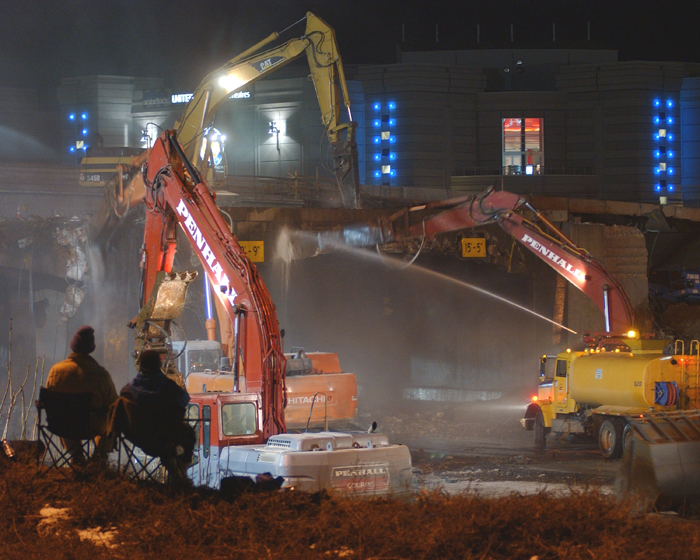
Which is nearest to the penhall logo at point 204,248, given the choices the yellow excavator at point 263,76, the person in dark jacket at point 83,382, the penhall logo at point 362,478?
the person in dark jacket at point 83,382

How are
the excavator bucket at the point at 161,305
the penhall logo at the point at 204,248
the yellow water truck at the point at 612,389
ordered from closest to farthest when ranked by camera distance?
1. the penhall logo at the point at 204,248
2. the excavator bucket at the point at 161,305
3. the yellow water truck at the point at 612,389

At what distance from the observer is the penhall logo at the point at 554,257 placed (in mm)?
19000

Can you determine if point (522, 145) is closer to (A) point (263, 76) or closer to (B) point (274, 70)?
(B) point (274, 70)

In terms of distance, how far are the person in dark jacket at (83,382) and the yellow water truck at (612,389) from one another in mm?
9757

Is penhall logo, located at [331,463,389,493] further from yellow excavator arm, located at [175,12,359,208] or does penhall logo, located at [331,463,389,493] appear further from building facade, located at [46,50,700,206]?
building facade, located at [46,50,700,206]

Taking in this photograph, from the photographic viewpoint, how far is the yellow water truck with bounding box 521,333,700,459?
52.9 ft

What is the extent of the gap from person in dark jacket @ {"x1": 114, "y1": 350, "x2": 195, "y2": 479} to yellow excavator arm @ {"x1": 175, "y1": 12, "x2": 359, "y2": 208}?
12020 millimetres

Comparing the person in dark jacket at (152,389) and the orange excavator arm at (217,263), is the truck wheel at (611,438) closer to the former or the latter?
the orange excavator arm at (217,263)

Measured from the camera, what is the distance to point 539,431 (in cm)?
1945

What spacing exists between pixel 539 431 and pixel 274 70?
427 inches

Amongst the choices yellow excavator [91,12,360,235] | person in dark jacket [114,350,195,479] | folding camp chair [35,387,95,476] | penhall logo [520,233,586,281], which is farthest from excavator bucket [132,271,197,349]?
penhall logo [520,233,586,281]

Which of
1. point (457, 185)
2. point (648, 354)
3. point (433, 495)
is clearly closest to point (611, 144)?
point (457, 185)

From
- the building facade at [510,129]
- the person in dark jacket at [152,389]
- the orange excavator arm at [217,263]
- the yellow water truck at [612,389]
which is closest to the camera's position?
the person in dark jacket at [152,389]

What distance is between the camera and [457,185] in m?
51.7
